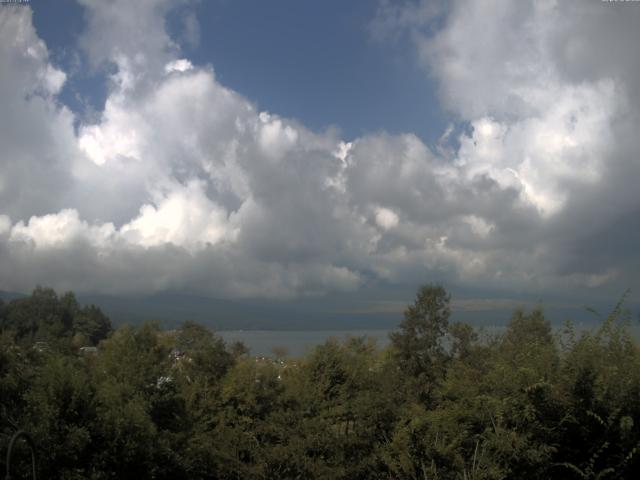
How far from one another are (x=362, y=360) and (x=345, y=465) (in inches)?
265

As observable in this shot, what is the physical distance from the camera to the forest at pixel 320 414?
12.2m

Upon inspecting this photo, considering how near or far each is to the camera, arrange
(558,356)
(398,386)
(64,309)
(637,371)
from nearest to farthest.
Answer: (637,371)
(558,356)
(398,386)
(64,309)

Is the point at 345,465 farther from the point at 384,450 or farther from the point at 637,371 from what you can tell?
the point at 637,371

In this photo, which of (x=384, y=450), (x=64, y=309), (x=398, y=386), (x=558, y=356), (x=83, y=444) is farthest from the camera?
(x=64, y=309)

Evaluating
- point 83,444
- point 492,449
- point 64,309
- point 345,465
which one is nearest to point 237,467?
point 345,465

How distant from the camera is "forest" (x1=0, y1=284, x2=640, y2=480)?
481 inches

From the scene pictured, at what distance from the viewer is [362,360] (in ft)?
87.4

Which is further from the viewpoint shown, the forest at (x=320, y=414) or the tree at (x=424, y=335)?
the tree at (x=424, y=335)

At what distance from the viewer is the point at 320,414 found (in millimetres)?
21672

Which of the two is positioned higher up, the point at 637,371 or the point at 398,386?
the point at 637,371

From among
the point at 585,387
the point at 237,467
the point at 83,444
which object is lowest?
the point at 237,467

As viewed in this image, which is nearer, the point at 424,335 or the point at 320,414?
the point at 320,414

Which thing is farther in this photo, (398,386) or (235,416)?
(398,386)

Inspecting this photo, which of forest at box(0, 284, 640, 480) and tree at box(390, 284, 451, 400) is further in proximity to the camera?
tree at box(390, 284, 451, 400)
